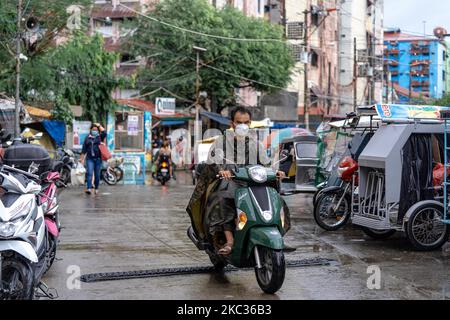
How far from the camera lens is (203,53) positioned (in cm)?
3738

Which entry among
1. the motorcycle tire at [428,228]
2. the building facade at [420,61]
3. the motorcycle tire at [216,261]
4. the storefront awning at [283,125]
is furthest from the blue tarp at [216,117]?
the building facade at [420,61]

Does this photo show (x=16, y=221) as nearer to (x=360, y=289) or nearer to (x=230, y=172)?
(x=230, y=172)

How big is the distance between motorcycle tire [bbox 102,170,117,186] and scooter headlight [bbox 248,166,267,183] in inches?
622

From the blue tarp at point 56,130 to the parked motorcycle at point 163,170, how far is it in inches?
171

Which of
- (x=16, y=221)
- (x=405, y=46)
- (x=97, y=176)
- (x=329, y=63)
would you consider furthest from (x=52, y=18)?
(x=405, y=46)

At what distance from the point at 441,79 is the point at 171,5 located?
2480 inches

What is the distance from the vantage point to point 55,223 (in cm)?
800

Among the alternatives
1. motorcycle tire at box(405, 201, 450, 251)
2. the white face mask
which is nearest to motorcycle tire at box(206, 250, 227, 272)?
the white face mask

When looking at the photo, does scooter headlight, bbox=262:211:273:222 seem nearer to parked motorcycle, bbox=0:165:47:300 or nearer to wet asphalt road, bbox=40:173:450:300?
wet asphalt road, bbox=40:173:450:300

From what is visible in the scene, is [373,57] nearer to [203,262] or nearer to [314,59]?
[314,59]

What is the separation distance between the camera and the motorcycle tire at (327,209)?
11.6 m

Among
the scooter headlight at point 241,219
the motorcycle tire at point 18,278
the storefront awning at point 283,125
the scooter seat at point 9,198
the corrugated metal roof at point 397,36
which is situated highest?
the corrugated metal roof at point 397,36

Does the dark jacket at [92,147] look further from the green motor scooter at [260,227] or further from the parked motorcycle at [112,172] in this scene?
the green motor scooter at [260,227]

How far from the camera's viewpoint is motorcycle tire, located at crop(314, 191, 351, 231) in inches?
455
